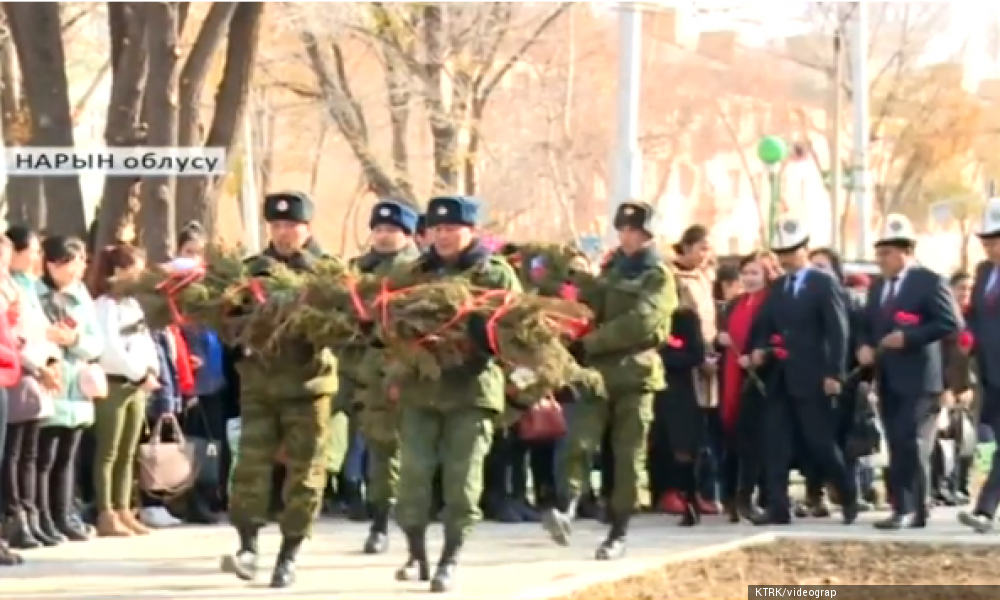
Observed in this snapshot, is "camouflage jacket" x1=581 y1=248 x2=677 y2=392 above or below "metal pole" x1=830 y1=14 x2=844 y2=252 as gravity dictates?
below

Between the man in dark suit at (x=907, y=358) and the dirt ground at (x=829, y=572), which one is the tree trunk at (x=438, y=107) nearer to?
the man in dark suit at (x=907, y=358)

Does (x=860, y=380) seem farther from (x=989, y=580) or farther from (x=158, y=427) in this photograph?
(x=158, y=427)

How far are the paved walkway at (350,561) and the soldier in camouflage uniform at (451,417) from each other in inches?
15.7

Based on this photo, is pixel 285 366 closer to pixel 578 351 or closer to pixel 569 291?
pixel 578 351

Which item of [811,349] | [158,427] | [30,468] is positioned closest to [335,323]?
[30,468]

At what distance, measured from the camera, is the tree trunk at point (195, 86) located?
2023cm

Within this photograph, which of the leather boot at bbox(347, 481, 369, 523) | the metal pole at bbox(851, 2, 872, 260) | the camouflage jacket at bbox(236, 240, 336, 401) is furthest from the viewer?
the metal pole at bbox(851, 2, 872, 260)

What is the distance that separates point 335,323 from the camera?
11.3 m

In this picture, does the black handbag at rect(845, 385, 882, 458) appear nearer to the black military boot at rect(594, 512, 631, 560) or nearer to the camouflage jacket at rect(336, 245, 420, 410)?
the black military boot at rect(594, 512, 631, 560)

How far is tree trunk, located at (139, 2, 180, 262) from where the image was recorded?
63.4 ft

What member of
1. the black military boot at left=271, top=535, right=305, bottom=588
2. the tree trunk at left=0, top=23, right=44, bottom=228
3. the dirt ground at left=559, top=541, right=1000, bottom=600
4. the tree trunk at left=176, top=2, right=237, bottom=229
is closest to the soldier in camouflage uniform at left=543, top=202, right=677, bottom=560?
the dirt ground at left=559, top=541, right=1000, bottom=600

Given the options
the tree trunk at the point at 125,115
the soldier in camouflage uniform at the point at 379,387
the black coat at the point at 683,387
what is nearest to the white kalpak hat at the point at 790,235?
the black coat at the point at 683,387

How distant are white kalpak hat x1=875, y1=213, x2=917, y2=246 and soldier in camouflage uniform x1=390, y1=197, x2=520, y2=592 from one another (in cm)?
459

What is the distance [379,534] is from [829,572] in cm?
271
